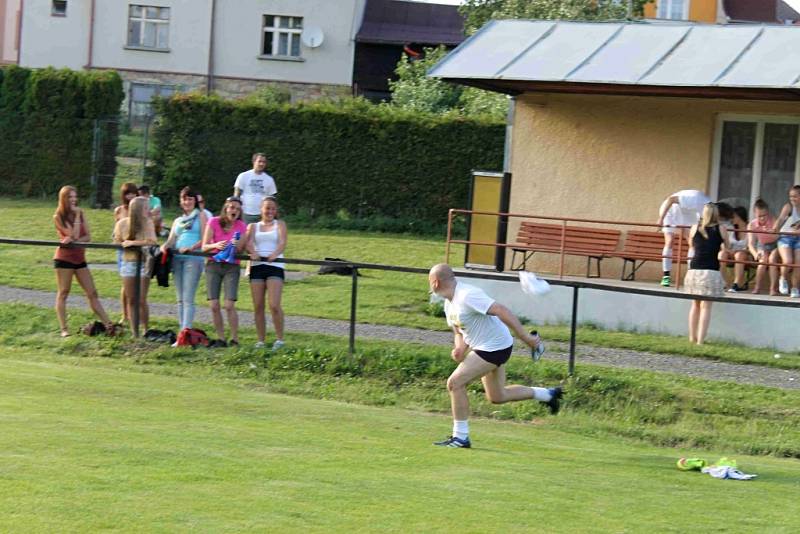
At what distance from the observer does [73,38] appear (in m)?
45.9

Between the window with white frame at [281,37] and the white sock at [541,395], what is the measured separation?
36056mm

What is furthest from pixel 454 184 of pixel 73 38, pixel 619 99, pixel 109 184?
pixel 73 38

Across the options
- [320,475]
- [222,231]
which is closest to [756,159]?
[222,231]

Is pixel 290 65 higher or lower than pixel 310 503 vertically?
higher

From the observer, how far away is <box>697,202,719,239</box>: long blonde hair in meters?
16.1

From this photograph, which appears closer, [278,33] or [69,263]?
[69,263]

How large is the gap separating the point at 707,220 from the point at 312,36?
3119 cm

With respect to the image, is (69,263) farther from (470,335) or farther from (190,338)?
(470,335)

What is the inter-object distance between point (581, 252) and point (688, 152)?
222 centimetres

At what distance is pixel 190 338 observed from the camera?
1548 centimetres

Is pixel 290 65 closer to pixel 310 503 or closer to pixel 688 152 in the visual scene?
pixel 688 152

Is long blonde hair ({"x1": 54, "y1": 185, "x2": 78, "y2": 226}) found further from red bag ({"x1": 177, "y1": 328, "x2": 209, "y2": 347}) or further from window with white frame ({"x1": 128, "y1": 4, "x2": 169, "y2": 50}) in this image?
window with white frame ({"x1": 128, "y1": 4, "x2": 169, "y2": 50})

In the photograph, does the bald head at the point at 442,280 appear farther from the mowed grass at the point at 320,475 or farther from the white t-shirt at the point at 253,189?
the white t-shirt at the point at 253,189

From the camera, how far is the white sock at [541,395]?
11.2 m
